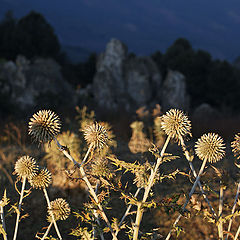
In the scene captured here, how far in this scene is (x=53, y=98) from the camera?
16.9 meters

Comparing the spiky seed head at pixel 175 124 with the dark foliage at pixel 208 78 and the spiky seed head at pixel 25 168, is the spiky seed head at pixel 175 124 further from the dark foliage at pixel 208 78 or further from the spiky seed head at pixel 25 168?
the dark foliage at pixel 208 78

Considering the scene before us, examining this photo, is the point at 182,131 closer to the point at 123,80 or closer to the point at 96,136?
the point at 96,136

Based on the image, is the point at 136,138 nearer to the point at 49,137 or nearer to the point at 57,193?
the point at 57,193

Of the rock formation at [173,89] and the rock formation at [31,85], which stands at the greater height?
the rock formation at [173,89]

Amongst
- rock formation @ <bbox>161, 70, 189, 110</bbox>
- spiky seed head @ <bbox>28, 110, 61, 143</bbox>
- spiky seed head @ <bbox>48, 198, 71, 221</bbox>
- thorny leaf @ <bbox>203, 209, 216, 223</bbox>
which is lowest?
rock formation @ <bbox>161, 70, 189, 110</bbox>

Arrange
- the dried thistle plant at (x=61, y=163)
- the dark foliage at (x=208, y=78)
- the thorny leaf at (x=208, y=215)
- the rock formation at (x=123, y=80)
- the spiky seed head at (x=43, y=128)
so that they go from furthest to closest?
the dark foliage at (x=208, y=78) < the rock formation at (x=123, y=80) < the dried thistle plant at (x=61, y=163) < the thorny leaf at (x=208, y=215) < the spiky seed head at (x=43, y=128)

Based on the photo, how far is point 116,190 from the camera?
270cm

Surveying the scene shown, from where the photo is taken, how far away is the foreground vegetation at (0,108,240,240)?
2705 millimetres

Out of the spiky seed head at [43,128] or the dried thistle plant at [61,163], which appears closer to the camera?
the spiky seed head at [43,128]

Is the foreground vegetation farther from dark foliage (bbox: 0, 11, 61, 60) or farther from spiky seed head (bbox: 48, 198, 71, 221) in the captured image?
dark foliage (bbox: 0, 11, 61, 60)

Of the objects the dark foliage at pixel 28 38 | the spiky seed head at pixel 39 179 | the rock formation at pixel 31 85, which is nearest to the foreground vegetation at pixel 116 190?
the spiky seed head at pixel 39 179

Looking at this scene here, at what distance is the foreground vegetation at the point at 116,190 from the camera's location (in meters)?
2.71

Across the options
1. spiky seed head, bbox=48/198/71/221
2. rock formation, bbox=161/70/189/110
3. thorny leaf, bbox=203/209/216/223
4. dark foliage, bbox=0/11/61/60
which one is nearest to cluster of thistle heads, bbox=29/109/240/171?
thorny leaf, bbox=203/209/216/223

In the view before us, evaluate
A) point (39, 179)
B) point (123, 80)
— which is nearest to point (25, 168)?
point (39, 179)
